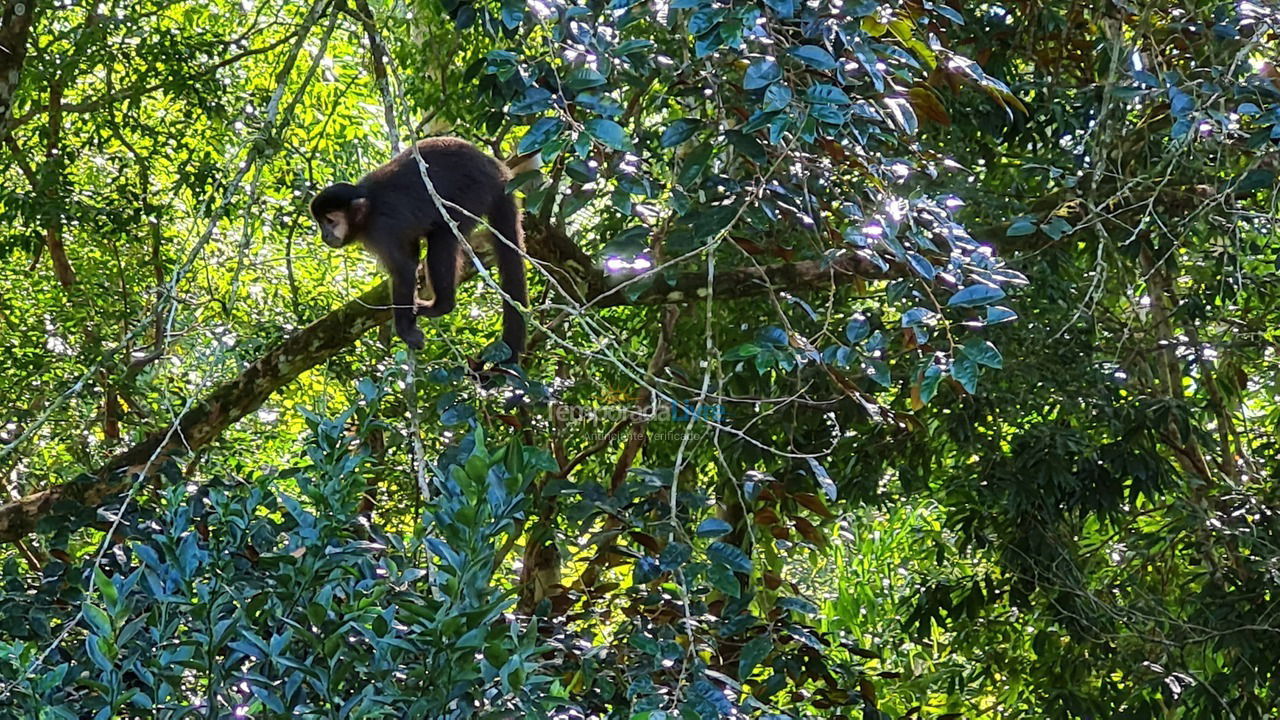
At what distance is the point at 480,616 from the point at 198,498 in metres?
1.15

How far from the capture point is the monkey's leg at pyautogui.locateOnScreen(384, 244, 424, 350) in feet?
12.7

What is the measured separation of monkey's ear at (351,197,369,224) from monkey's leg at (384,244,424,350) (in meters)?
0.15

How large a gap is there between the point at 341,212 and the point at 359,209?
60mm

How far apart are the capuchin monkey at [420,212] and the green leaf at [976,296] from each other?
2327mm

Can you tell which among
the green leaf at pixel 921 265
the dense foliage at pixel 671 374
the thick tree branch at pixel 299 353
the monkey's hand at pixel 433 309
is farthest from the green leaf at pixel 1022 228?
the monkey's hand at pixel 433 309

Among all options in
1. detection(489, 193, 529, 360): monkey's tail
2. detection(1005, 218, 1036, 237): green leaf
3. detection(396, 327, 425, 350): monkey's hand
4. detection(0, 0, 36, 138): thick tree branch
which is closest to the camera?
detection(1005, 218, 1036, 237): green leaf

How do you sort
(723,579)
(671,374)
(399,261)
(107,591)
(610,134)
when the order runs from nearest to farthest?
(107,591)
(610,134)
(723,579)
(671,374)
(399,261)

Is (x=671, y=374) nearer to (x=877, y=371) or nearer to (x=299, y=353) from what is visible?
(x=877, y=371)

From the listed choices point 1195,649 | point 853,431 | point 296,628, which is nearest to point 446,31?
point 853,431

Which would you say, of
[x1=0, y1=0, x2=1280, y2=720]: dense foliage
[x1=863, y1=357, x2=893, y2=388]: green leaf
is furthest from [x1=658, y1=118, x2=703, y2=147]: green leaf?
[x1=863, y1=357, x2=893, y2=388]: green leaf

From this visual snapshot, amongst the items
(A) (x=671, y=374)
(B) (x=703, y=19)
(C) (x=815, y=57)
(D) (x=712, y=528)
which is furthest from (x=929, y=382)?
(A) (x=671, y=374)

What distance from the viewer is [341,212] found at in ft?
13.9

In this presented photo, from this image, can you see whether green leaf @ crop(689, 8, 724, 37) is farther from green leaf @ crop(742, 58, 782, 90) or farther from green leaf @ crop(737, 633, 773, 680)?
green leaf @ crop(737, 633, 773, 680)

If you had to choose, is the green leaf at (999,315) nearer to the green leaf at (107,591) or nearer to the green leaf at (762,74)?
the green leaf at (762,74)
